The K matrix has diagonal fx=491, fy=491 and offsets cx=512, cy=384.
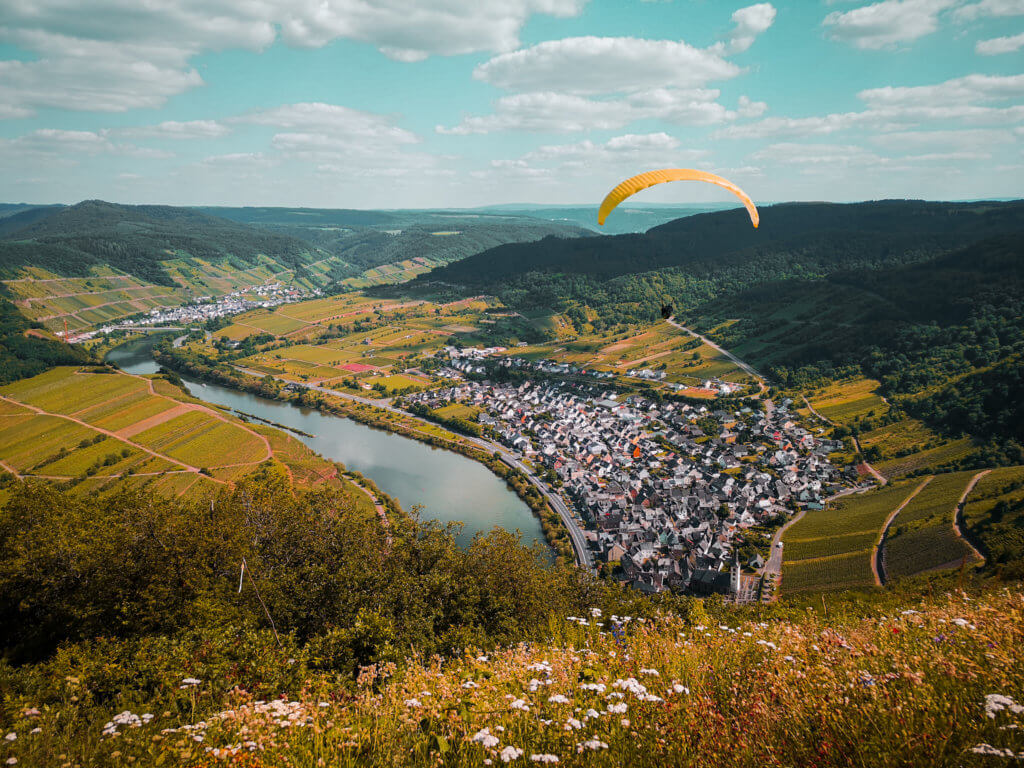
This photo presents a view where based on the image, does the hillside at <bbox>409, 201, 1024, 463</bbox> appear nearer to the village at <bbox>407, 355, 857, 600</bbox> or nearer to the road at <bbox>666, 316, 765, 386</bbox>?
the road at <bbox>666, 316, 765, 386</bbox>

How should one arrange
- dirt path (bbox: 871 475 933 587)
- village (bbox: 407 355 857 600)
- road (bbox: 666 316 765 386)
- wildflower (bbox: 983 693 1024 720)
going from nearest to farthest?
wildflower (bbox: 983 693 1024 720) < dirt path (bbox: 871 475 933 587) < village (bbox: 407 355 857 600) < road (bbox: 666 316 765 386)

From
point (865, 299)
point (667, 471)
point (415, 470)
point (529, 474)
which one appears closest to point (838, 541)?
point (667, 471)

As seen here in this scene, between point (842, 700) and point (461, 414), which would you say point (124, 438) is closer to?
point (461, 414)

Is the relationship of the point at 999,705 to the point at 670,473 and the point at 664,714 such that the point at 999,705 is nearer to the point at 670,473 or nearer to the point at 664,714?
the point at 664,714

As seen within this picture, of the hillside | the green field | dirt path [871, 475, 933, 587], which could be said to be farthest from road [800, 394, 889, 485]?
the green field

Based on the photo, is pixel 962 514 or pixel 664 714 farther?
pixel 962 514

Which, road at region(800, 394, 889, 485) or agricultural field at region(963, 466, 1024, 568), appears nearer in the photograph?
agricultural field at region(963, 466, 1024, 568)

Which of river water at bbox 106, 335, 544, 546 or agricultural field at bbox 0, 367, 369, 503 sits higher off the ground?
agricultural field at bbox 0, 367, 369, 503

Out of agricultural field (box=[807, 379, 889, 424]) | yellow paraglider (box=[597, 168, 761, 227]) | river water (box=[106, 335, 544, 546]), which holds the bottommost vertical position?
river water (box=[106, 335, 544, 546])
